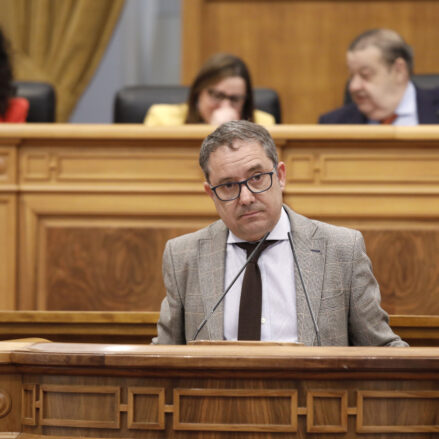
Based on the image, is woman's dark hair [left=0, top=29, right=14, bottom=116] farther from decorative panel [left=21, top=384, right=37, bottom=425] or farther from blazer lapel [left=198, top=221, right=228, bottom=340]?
decorative panel [left=21, top=384, right=37, bottom=425]

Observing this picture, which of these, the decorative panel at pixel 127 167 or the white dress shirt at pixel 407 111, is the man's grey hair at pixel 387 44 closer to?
the white dress shirt at pixel 407 111

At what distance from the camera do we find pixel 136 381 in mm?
841

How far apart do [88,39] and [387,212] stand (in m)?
1.78

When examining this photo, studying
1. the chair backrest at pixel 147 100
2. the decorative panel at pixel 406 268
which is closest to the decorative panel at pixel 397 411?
the decorative panel at pixel 406 268

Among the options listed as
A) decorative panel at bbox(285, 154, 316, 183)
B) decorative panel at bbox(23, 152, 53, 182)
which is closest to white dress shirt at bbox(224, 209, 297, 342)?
decorative panel at bbox(285, 154, 316, 183)

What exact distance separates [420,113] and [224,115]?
542 mm

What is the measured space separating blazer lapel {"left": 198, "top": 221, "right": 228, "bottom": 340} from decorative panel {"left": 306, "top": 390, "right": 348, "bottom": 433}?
1.10 ft

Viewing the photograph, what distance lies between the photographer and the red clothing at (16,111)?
208cm

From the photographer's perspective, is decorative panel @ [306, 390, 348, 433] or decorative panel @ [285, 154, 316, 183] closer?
decorative panel @ [306, 390, 348, 433]

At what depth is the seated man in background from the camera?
6.83 ft

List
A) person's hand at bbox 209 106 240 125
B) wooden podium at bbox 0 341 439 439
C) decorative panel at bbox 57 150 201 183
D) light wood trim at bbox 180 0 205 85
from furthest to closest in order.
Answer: light wood trim at bbox 180 0 205 85 < person's hand at bbox 209 106 240 125 < decorative panel at bbox 57 150 201 183 < wooden podium at bbox 0 341 439 439

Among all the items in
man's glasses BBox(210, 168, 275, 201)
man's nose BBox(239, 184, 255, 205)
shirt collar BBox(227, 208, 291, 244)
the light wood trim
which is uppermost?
the light wood trim

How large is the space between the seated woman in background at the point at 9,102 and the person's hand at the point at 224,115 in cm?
53

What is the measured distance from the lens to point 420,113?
6.81ft
